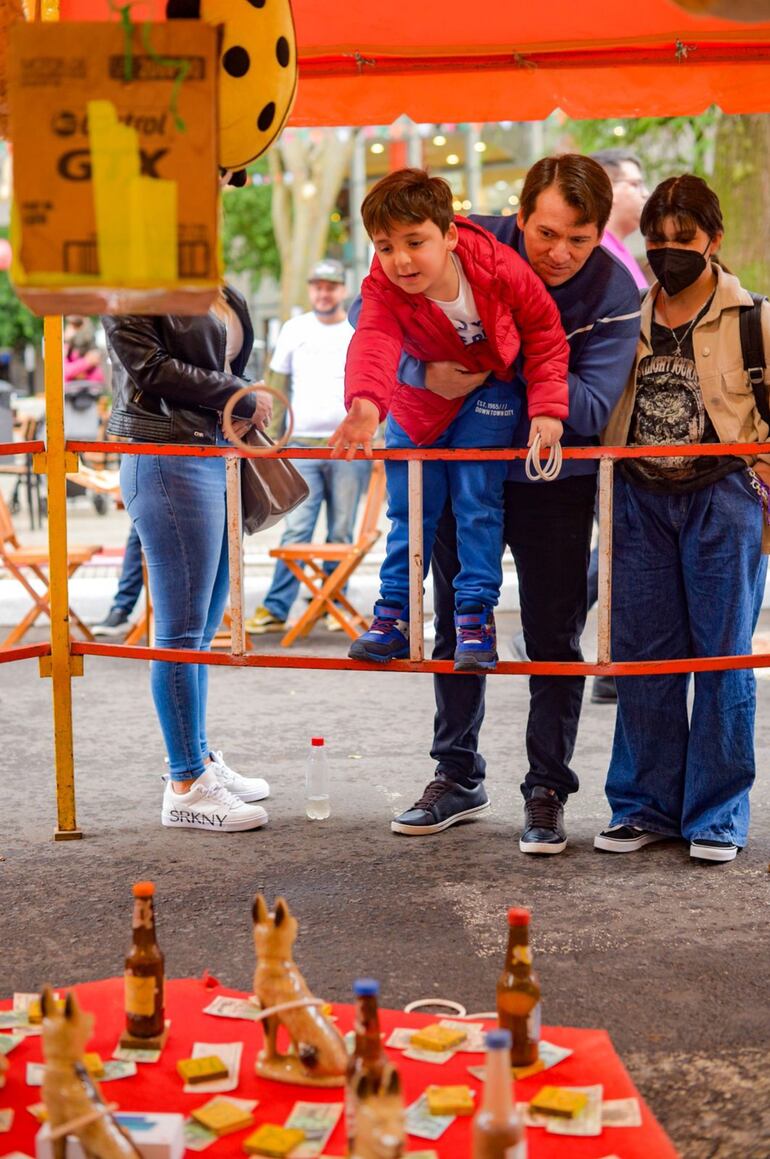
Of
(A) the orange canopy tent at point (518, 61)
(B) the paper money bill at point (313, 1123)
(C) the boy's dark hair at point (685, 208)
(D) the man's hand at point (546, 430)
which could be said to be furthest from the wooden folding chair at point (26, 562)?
(B) the paper money bill at point (313, 1123)

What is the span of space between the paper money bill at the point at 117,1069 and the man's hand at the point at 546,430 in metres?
2.11

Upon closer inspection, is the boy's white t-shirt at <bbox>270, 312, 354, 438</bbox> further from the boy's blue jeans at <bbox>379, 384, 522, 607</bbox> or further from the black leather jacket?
the boy's blue jeans at <bbox>379, 384, 522, 607</bbox>

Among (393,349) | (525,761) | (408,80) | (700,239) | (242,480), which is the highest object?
(408,80)

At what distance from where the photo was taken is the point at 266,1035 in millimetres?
2928

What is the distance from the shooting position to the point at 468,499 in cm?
438

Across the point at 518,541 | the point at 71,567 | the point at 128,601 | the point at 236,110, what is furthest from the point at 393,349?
the point at 128,601

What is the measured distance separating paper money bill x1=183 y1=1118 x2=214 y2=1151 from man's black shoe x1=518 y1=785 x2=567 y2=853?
2049mm

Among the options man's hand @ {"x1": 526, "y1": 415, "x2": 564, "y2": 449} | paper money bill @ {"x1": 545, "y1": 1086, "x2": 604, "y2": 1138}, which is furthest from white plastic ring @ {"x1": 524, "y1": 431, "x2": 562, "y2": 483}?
paper money bill @ {"x1": 545, "y1": 1086, "x2": 604, "y2": 1138}

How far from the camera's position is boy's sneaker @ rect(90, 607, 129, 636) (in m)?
8.86

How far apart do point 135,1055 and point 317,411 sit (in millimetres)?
6367

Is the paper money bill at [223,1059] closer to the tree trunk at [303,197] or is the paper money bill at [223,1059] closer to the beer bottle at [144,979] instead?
the beer bottle at [144,979]

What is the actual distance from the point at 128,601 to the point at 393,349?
17.1 ft

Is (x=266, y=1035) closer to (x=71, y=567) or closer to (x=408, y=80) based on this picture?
(x=408, y=80)

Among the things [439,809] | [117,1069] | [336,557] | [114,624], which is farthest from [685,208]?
[114,624]
